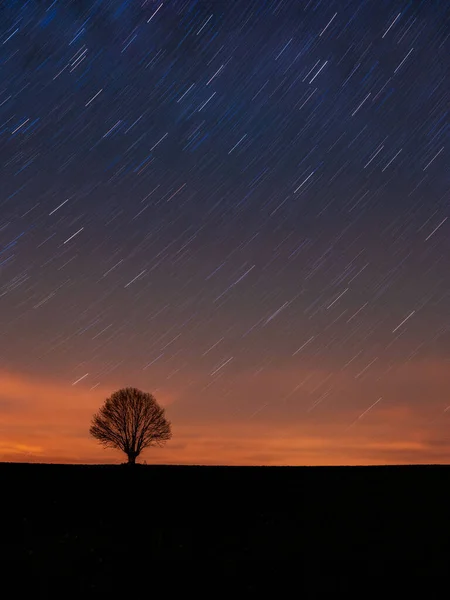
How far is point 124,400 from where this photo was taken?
47.4 meters
